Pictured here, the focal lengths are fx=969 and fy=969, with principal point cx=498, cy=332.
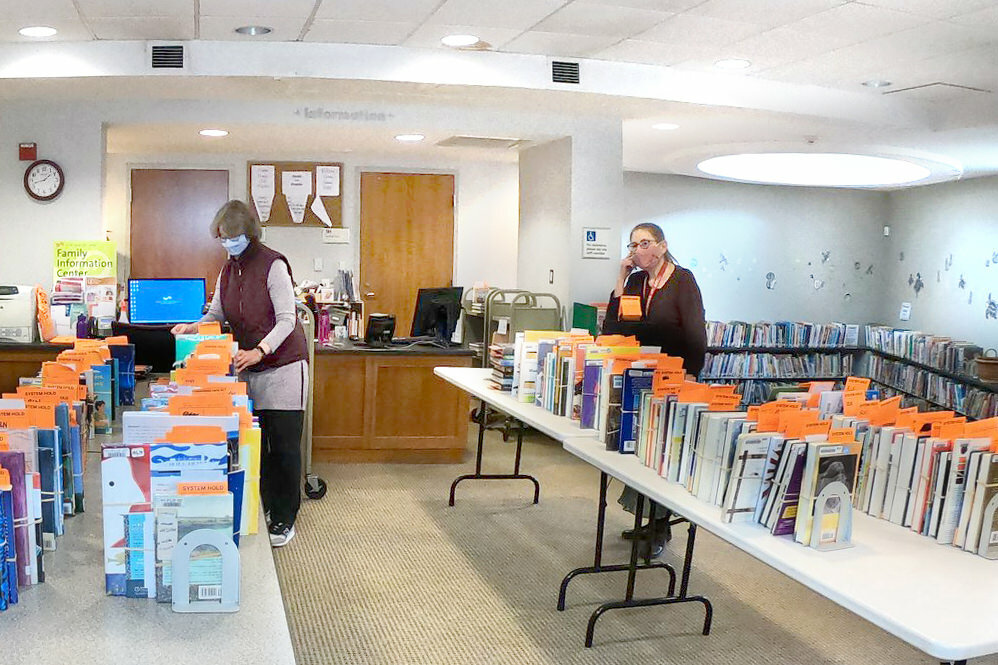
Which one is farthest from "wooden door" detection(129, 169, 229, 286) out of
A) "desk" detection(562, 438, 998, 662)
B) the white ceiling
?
"desk" detection(562, 438, 998, 662)

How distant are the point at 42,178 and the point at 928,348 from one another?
25.4ft

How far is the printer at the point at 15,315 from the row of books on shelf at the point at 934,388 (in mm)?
7245

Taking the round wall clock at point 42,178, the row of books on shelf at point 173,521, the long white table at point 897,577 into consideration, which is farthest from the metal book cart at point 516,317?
the row of books on shelf at point 173,521

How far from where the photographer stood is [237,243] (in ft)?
14.4

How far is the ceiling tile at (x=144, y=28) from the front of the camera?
531 centimetres

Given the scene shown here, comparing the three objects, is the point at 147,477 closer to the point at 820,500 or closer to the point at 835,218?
the point at 820,500

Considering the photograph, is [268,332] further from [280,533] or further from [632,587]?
[632,587]

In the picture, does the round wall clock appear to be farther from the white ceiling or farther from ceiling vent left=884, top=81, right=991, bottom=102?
ceiling vent left=884, top=81, right=991, bottom=102

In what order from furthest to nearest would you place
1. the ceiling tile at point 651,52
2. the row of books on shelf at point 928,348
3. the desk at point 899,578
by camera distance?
the row of books on shelf at point 928,348 → the ceiling tile at point 651,52 → the desk at point 899,578

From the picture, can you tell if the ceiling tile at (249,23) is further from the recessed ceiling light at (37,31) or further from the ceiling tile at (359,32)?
the recessed ceiling light at (37,31)

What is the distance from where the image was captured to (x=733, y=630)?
13.1ft

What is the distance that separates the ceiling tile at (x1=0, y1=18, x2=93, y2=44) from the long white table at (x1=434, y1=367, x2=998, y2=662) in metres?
4.29

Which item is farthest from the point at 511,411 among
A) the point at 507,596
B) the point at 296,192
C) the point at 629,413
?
the point at 296,192

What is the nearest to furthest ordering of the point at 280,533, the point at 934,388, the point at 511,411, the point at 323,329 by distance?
the point at 511,411 → the point at 280,533 → the point at 323,329 → the point at 934,388
